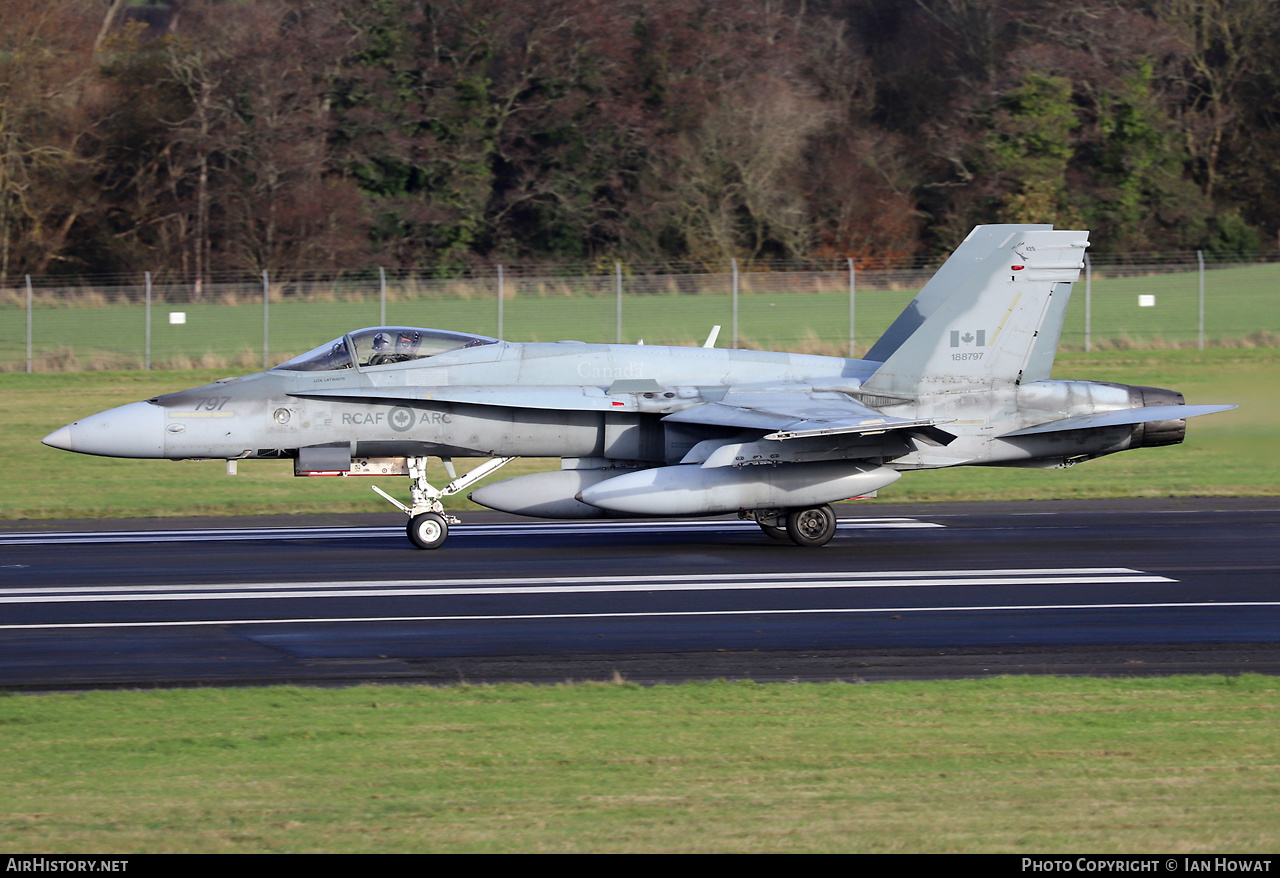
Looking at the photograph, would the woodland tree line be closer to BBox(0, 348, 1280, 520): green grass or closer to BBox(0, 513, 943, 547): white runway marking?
BBox(0, 348, 1280, 520): green grass

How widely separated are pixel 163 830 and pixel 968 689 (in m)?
5.12

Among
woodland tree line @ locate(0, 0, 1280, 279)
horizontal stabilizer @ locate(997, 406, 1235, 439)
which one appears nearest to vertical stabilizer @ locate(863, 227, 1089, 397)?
horizontal stabilizer @ locate(997, 406, 1235, 439)

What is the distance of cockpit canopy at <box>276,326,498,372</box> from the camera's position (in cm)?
1639

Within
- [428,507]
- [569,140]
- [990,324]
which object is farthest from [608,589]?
[569,140]

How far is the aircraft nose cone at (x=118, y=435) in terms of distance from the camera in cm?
1559

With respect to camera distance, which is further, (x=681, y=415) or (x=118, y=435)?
(x=681, y=415)

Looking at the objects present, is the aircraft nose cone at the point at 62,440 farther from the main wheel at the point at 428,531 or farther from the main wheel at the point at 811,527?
the main wheel at the point at 811,527

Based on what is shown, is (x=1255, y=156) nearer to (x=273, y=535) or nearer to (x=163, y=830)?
(x=273, y=535)

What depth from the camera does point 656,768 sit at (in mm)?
7363

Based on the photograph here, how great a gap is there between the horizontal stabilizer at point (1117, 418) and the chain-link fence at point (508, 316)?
17628mm

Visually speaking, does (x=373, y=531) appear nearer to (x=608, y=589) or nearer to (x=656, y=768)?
(x=608, y=589)

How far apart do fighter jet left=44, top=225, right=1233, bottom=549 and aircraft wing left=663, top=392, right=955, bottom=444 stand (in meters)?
0.03

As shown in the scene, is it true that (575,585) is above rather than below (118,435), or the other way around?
below

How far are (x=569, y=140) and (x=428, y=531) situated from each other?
128ft
